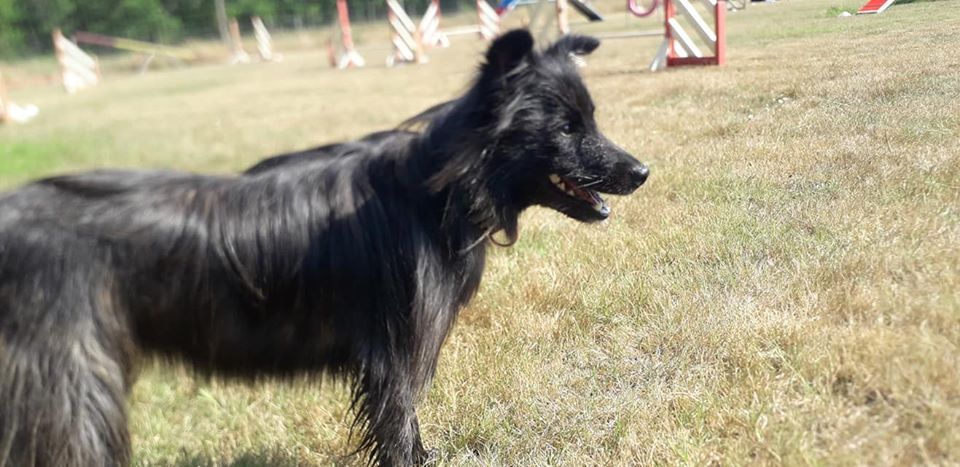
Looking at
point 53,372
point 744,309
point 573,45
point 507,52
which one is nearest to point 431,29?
point 573,45

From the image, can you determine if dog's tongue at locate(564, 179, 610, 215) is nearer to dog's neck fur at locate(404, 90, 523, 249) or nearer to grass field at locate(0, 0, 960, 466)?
dog's neck fur at locate(404, 90, 523, 249)

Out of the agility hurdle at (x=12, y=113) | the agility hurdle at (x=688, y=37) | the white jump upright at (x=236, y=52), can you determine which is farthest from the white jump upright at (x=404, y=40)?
the white jump upright at (x=236, y=52)

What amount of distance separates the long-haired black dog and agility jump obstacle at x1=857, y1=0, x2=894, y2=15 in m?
1.72

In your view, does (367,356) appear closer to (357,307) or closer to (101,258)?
(357,307)

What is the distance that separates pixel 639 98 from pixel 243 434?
568 cm

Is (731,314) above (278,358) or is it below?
below

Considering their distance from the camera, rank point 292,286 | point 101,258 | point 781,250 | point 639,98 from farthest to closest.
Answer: point 639,98 < point 781,250 < point 292,286 < point 101,258

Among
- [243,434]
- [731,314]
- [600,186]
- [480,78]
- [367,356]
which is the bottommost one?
[243,434]

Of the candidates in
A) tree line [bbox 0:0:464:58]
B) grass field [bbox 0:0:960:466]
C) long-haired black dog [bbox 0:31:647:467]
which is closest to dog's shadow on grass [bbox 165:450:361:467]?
grass field [bbox 0:0:960:466]

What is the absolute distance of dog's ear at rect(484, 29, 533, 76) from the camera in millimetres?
2443

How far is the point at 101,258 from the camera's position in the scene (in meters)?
2.20

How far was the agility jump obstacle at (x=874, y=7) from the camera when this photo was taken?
343 cm

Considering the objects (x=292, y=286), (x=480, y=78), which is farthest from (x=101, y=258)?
(x=480, y=78)

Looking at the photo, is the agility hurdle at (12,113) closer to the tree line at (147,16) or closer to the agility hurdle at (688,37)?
the agility hurdle at (688,37)
